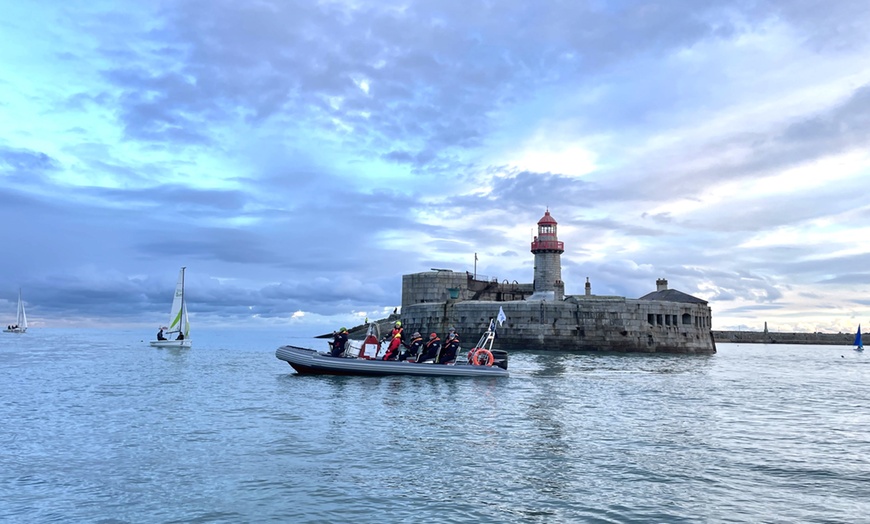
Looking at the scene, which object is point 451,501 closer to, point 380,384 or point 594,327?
point 380,384

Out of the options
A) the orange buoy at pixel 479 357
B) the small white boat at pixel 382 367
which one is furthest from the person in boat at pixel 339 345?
the orange buoy at pixel 479 357

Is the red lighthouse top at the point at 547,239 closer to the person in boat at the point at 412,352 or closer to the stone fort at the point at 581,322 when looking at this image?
the stone fort at the point at 581,322

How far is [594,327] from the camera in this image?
Answer: 53.6 meters

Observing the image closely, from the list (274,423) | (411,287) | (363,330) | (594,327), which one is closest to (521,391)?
(274,423)

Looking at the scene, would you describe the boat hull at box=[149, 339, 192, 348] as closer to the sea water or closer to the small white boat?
the sea water

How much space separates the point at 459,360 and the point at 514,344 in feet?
82.2

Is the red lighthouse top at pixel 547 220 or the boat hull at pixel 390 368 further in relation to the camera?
the red lighthouse top at pixel 547 220

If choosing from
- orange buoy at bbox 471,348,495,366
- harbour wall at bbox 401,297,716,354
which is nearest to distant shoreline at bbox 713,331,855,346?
harbour wall at bbox 401,297,716,354

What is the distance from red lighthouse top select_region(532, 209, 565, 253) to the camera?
218ft

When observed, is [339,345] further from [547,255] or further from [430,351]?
[547,255]

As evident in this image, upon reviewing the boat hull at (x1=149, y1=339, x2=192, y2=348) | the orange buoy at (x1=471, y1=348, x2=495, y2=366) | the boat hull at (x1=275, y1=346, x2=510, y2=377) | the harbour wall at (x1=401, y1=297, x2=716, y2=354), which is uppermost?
the harbour wall at (x1=401, y1=297, x2=716, y2=354)

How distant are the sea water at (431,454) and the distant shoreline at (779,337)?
9691 cm

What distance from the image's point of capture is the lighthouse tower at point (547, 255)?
66250mm

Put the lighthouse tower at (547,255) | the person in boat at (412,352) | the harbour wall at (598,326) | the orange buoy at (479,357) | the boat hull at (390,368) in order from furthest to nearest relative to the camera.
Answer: the lighthouse tower at (547,255) → the harbour wall at (598,326) → the person in boat at (412,352) → the orange buoy at (479,357) → the boat hull at (390,368)
